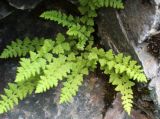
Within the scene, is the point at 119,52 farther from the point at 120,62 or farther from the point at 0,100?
the point at 0,100

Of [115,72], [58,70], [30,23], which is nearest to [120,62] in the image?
[115,72]

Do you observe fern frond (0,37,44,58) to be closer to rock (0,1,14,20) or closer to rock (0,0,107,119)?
rock (0,0,107,119)

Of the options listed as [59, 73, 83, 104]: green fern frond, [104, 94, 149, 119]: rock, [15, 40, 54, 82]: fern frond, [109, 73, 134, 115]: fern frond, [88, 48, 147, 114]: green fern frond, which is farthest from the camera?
[104, 94, 149, 119]: rock

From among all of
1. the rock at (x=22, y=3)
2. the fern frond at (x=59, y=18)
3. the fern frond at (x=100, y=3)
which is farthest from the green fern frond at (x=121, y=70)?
the rock at (x=22, y=3)

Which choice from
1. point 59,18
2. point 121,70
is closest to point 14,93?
point 59,18

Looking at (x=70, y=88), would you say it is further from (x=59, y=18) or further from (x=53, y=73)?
(x=59, y=18)

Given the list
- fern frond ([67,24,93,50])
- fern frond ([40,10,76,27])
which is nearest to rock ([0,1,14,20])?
fern frond ([40,10,76,27])
